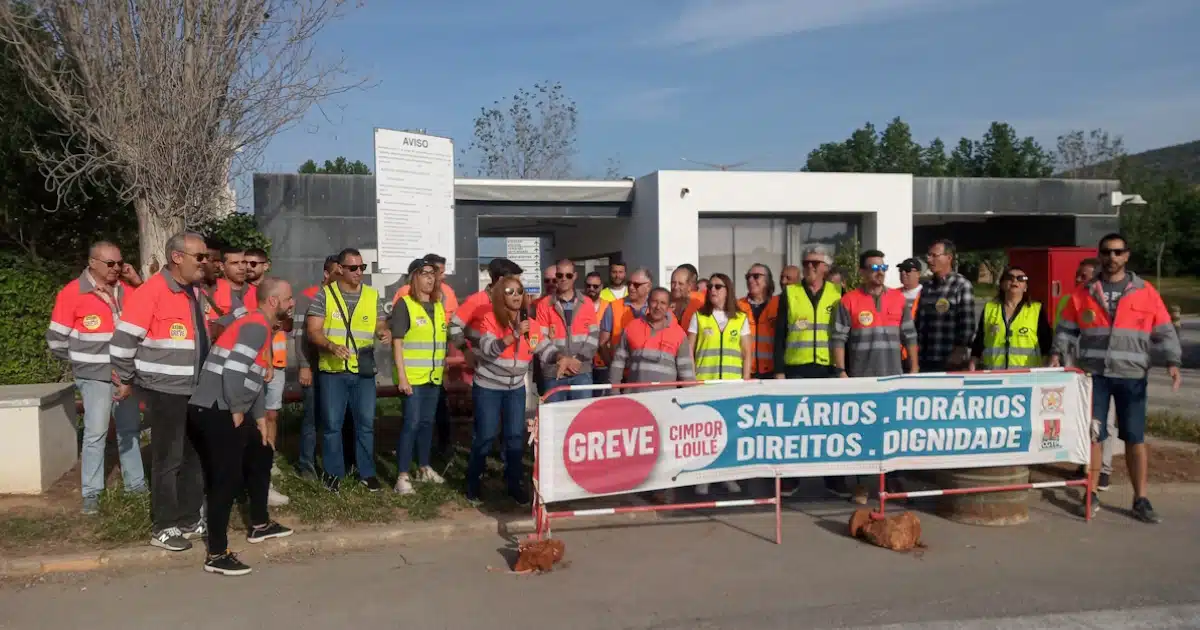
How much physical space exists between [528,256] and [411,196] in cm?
1361

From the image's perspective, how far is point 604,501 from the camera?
7660 mm

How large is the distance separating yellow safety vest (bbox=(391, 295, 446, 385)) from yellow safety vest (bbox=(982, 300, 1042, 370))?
4.78 m

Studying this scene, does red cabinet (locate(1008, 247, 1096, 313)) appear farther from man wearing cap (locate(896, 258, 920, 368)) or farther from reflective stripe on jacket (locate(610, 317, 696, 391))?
reflective stripe on jacket (locate(610, 317, 696, 391))

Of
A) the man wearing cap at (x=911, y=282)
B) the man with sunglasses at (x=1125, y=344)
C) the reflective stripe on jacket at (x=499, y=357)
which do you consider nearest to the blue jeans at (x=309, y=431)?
the reflective stripe on jacket at (x=499, y=357)

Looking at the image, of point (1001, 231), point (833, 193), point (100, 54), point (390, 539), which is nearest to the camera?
point (390, 539)

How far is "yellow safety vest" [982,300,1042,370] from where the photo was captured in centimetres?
777

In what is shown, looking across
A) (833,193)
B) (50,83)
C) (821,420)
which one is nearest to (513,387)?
(821,420)

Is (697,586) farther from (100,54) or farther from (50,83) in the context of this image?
(50,83)

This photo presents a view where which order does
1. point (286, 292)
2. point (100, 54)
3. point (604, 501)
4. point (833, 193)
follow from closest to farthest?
point (286, 292), point (604, 501), point (100, 54), point (833, 193)

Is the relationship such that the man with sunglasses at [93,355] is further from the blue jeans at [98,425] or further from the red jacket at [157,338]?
the red jacket at [157,338]

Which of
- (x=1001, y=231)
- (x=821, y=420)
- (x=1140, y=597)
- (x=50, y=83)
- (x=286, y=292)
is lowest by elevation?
(x=1140, y=597)

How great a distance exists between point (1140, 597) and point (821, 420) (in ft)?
7.25

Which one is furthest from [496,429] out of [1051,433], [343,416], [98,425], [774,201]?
[774,201]

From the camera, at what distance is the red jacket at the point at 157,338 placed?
A: 19.1ft
